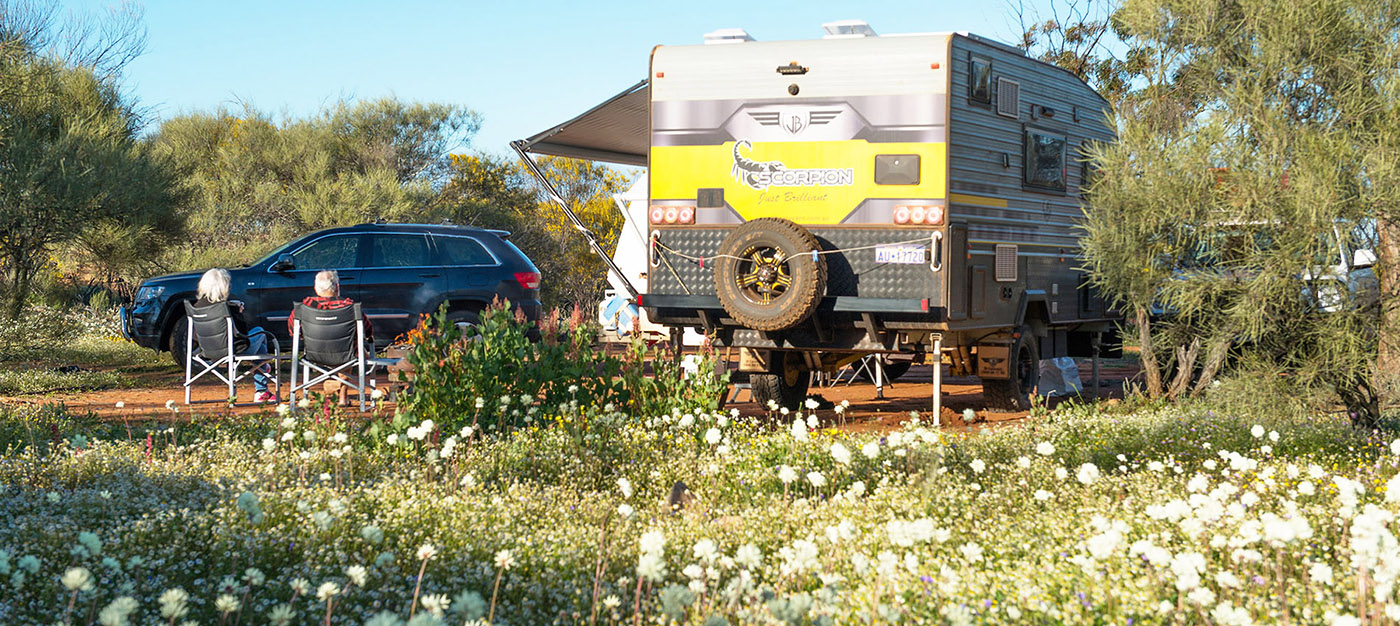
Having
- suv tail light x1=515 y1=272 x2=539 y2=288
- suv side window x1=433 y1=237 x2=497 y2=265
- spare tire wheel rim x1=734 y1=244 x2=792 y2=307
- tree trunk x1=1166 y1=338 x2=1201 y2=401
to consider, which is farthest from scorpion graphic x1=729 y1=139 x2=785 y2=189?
suv side window x1=433 y1=237 x2=497 y2=265

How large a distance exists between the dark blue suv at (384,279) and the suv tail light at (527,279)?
11 millimetres

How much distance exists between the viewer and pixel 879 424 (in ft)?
31.5

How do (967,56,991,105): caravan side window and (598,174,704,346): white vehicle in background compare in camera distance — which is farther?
(598,174,704,346): white vehicle in background

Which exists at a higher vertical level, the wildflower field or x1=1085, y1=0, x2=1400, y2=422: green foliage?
x1=1085, y1=0, x2=1400, y2=422: green foliage

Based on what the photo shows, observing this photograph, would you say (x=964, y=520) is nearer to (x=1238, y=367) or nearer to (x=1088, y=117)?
(x=1238, y=367)

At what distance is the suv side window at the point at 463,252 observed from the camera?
13453mm

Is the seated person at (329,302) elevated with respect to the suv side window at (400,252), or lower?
lower

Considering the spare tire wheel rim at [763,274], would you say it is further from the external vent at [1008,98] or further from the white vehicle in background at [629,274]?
the white vehicle in background at [629,274]

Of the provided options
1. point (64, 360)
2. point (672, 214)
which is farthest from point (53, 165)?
point (672, 214)

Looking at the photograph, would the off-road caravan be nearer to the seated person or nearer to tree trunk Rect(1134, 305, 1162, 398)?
tree trunk Rect(1134, 305, 1162, 398)

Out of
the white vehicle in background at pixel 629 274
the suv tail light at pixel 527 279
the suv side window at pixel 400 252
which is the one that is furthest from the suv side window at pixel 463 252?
the white vehicle in background at pixel 629 274

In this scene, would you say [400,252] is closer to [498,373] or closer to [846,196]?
[846,196]

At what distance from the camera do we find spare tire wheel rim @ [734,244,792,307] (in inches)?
350

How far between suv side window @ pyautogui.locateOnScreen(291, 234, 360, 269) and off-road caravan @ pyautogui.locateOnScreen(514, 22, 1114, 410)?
15.4 feet
